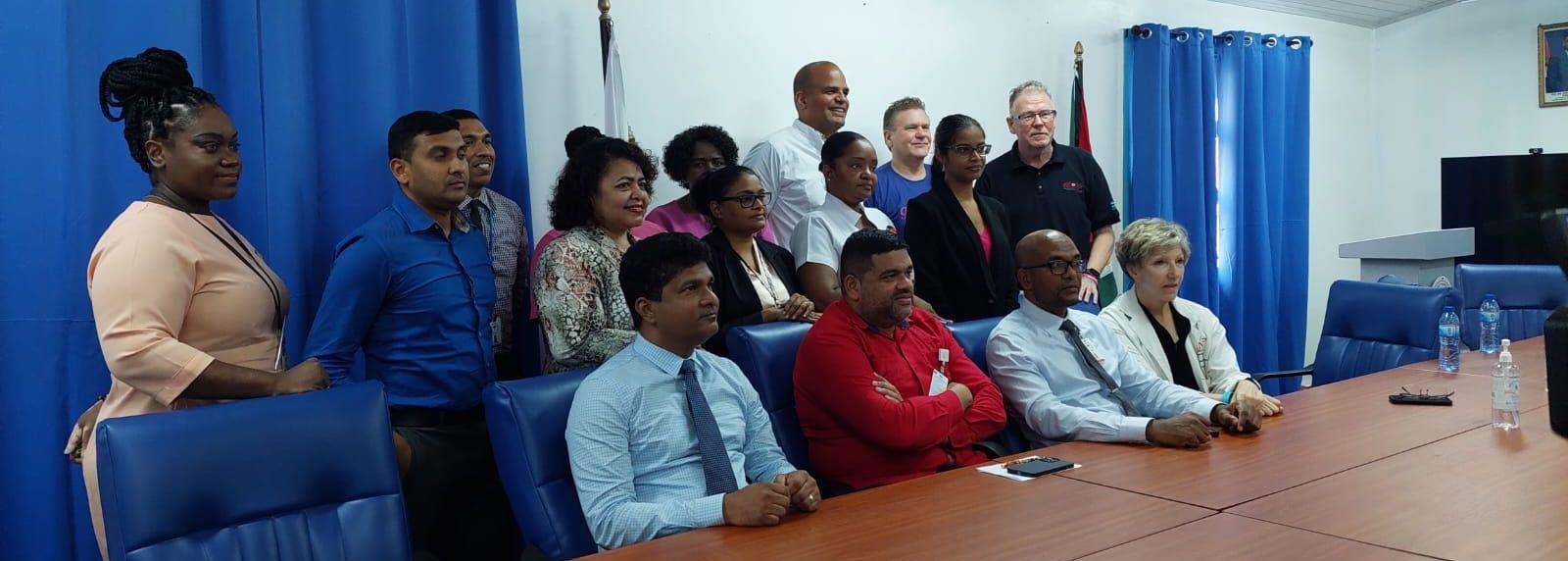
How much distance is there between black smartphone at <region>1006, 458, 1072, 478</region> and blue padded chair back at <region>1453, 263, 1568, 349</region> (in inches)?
140

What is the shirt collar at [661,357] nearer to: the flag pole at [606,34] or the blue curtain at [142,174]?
the blue curtain at [142,174]

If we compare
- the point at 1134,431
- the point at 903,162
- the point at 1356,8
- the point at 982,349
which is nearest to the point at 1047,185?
the point at 903,162

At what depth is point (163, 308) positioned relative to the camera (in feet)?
7.22

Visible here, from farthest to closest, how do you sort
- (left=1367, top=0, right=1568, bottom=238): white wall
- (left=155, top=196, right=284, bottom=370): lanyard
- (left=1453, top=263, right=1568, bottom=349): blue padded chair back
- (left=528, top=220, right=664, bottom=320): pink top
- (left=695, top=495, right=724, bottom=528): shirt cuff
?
1. (left=1367, top=0, right=1568, bottom=238): white wall
2. (left=1453, top=263, right=1568, bottom=349): blue padded chair back
3. (left=528, top=220, right=664, bottom=320): pink top
4. (left=155, top=196, right=284, bottom=370): lanyard
5. (left=695, top=495, right=724, bottom=528): shirt cuff

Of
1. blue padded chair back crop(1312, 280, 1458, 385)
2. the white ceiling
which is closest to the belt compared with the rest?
blue padded chair back crop(1312, 280, 1458, 385)

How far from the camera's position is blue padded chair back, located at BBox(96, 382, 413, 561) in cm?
176

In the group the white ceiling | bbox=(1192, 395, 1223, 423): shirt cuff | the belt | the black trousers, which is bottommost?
the black trousers

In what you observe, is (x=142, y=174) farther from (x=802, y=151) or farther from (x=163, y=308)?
(x=802, y=151)

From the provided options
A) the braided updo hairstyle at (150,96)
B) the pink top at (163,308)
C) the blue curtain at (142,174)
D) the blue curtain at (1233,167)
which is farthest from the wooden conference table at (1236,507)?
the blue curtain at (1233,167)

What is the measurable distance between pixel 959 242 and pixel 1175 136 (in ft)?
10.7

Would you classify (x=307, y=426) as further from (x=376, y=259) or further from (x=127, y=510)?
(x=376, y=259)

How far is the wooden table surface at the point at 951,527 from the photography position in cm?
176

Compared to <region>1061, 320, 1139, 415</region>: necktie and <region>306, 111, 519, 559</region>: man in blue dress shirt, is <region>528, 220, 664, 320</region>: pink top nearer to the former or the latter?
<region>306, 111, 519, 559</region>: man in blue dress shirt

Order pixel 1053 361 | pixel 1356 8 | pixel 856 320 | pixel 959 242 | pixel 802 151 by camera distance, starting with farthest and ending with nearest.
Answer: pixel 1356 8, pixel 802 151, pixel 959 242, pixel 1053 361, pixel 856 320
